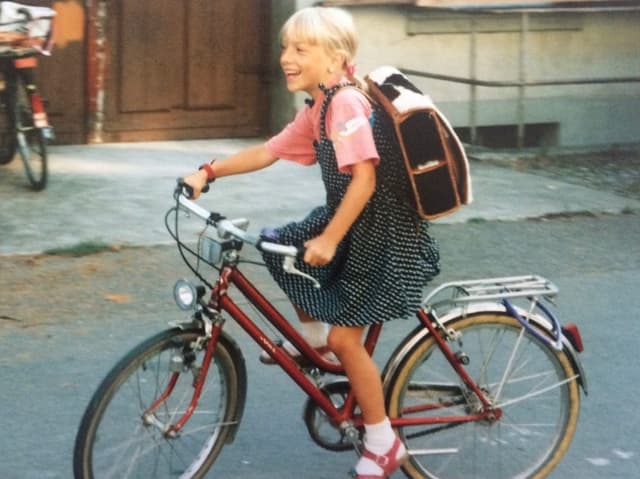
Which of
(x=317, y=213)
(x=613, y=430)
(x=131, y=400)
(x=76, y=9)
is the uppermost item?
(x=76, y=9)

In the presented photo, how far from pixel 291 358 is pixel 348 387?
214 mm

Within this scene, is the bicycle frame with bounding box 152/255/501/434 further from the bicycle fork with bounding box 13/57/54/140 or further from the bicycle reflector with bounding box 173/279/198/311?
the bicycle fork with bounding box 13/57/54/140

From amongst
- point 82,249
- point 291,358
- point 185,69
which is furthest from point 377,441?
point 185,69

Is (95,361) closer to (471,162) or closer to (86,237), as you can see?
(86,237)

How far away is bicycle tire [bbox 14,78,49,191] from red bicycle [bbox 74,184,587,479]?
445cm

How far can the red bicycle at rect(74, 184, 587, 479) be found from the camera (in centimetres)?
385

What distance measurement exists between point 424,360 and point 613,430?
121cm

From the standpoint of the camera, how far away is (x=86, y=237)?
7.51 metres

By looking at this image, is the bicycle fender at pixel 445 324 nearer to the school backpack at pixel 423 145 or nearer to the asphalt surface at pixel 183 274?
the school backpack at pixel 423 145

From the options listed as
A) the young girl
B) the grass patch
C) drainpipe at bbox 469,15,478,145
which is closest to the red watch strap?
the young girl

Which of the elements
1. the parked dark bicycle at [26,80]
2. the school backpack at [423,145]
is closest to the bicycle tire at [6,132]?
the parked dark bicycle at [26,80]

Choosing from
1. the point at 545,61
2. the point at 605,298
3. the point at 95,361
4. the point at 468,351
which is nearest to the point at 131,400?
the point at 468,351

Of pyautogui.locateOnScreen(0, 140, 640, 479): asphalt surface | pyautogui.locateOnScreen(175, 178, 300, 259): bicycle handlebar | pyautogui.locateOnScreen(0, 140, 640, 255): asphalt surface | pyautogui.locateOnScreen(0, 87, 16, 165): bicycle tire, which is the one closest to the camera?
pyautogui.locateOnScreen(175, 178, 300, 259): bicycle handlebar

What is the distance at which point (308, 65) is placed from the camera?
3867mm
